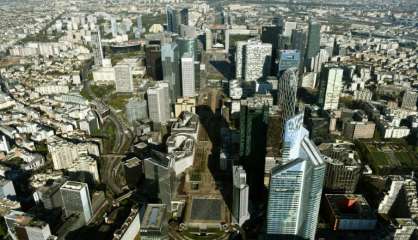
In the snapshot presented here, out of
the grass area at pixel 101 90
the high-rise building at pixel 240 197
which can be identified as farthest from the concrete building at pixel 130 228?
the grass area at pixel 101 90

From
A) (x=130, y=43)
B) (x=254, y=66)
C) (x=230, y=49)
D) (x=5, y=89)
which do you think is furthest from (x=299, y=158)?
(x=130, y=43)

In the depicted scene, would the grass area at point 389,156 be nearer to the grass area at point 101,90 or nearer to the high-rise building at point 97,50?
the grass area at point 101,90

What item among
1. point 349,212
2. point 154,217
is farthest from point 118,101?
point 349,212

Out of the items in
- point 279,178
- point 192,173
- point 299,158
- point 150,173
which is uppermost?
point 299,158

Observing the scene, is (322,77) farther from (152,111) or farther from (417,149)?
(152,111)

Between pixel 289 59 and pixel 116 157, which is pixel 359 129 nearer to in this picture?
pixel 289 59

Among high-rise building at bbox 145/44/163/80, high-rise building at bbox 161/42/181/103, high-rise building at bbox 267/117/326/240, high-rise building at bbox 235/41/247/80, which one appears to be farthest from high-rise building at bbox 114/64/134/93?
high-rise building at bbox 267/117/326/240

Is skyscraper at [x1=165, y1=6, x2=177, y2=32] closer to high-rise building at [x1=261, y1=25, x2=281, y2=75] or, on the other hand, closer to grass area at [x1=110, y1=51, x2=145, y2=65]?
grass area at [x1=110, y1=51, x2=145, y2=65]
